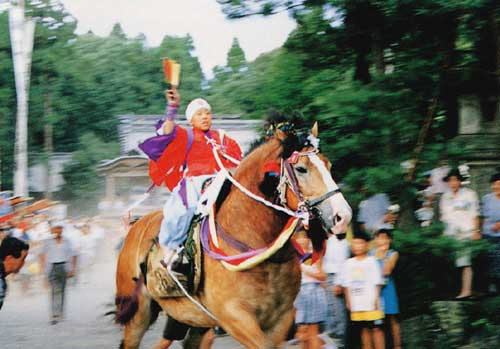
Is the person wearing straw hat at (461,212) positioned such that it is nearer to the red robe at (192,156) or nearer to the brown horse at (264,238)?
the red robe at (192,156)

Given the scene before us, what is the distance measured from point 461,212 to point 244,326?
3991 mm

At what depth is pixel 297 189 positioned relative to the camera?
611 centimetres

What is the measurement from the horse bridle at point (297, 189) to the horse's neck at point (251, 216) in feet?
0.81

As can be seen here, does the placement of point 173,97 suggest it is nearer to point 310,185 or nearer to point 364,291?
point 310,185

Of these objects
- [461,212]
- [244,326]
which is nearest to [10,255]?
[244,326]

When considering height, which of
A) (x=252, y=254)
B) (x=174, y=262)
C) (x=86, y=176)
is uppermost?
(x=252, y=254)

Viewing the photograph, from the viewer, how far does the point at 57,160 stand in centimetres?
3550

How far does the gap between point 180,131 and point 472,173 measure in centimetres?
416

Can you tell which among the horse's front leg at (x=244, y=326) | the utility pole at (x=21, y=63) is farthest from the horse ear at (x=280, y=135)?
the utility pole at (x=21, y=63)

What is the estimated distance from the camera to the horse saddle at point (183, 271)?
6844mm

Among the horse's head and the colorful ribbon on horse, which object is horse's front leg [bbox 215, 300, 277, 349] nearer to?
the colorful ribbon on horse

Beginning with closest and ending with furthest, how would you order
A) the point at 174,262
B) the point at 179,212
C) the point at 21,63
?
the point at 174,262 < the point at 179,212 < the point at 21,63

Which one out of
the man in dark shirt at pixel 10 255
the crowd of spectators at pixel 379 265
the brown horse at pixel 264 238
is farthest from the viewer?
the crowd of spectators at pixel 379 265

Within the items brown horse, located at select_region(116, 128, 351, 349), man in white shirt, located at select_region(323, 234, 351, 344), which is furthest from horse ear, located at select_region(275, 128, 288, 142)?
Result: man in white shirt, located at select_region(323, 234, 351, 344)
